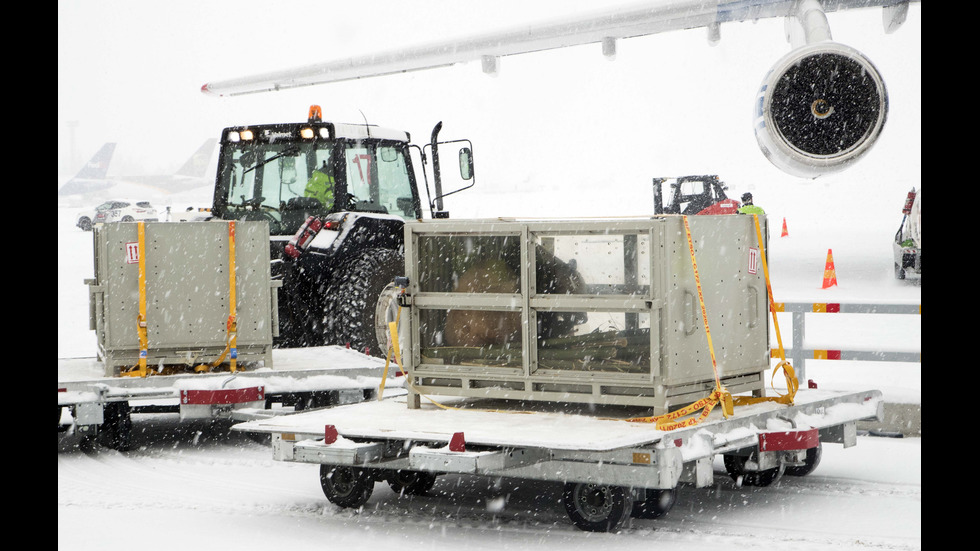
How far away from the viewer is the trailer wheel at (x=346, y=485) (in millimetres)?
6414

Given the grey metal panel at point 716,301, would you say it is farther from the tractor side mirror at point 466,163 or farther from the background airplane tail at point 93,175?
the background airplane tail at point 93,175

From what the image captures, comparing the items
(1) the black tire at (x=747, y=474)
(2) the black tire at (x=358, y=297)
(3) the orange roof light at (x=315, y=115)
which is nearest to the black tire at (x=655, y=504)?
(1) the black tire at (x=747, y=474)

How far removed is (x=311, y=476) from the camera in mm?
7523

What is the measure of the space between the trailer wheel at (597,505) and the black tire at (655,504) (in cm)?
12

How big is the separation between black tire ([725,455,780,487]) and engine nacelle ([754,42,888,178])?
4.96 meters

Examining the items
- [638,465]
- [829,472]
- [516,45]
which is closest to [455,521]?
[638,465]

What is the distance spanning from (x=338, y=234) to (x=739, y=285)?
447 centimetres

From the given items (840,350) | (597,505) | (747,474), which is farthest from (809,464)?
(597,505)

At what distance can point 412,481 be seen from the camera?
6809 millimetres

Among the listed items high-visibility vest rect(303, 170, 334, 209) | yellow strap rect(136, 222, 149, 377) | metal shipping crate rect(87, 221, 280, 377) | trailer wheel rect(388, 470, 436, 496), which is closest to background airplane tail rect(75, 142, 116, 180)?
high-visibility vest rect(303, 170, 334, 209)

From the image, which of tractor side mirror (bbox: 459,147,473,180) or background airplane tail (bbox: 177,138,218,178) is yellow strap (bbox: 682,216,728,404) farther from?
background airplane tail (bbox: 177,138,218,178)

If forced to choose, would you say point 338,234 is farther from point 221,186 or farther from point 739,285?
point 739,285

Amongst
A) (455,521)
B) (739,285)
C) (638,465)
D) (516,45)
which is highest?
(516,45)

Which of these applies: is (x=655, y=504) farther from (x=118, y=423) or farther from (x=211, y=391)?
(x=118, y=423)
